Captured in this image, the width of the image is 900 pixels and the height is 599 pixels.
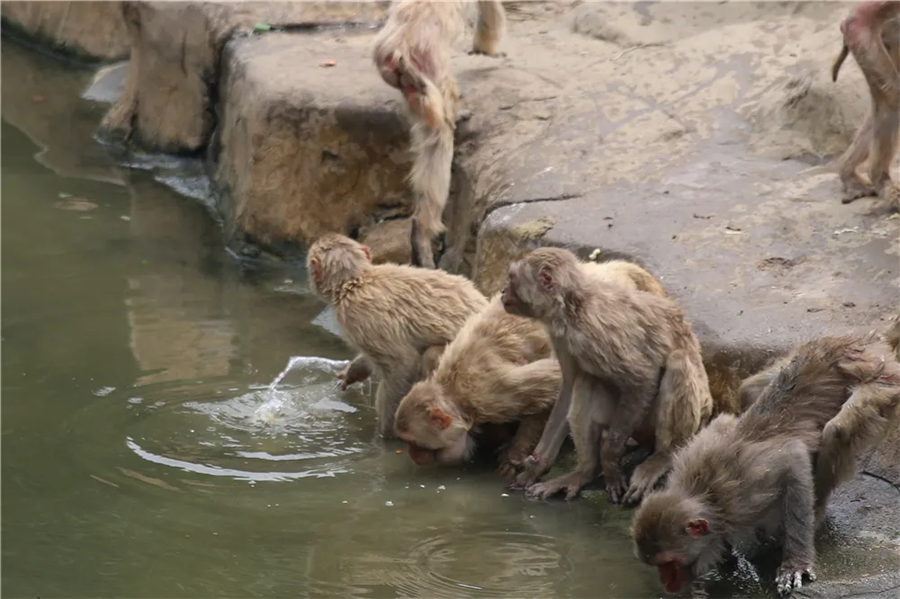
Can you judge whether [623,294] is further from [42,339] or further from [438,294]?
[42,339]

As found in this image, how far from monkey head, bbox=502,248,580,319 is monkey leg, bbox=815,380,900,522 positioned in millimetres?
1413

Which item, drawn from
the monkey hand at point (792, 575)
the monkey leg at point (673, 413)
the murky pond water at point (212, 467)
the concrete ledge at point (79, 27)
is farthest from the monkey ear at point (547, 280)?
the concrete ledge at point (79, 27)

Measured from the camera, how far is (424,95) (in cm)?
907

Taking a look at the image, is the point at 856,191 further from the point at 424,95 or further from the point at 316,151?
the point at 316,151

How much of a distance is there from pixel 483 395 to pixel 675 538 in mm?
1853

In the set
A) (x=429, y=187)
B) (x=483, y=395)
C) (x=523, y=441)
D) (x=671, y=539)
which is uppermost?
(x=429, y=187)

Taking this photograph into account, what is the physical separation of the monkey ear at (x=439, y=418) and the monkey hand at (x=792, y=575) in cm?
205

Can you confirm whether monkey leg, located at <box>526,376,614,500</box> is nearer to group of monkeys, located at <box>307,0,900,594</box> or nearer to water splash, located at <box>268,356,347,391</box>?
group of monkeys, located at <box>307,0,900,594</box>

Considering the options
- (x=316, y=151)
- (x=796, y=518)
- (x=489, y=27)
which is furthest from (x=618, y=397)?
(x=489, y=27)

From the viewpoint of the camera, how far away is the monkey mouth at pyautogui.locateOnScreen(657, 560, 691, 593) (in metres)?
5.03

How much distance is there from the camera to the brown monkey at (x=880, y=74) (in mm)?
7191

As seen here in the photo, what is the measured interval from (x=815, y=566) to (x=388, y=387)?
284 centimetres

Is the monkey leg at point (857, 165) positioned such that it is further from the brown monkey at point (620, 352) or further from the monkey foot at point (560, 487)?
the monkey foot at point (560, 487)

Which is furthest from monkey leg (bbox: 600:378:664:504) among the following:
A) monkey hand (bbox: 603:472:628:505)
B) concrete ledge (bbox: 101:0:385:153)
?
concrete ledge (bbox: 101:0:385:153)
